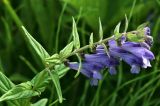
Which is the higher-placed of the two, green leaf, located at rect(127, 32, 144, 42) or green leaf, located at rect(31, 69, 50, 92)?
green leaf, located at rect(127, 32, 144, 42)

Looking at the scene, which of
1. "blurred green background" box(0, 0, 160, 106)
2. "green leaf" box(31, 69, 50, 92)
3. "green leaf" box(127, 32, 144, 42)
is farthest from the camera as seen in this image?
"blurred green background" box(0, 0, 160, 106)

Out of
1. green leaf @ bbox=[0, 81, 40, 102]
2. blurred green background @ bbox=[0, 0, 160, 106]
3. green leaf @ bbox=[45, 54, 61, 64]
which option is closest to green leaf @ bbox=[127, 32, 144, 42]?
green leaf @ bbox=[45, 54, 61, 64]

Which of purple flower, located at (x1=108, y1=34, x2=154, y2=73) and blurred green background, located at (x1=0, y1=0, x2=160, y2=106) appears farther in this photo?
blurred green background, located at (x1=0, y1=0, x2=160, y2=106)

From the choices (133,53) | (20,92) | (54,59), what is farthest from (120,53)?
(20,92)

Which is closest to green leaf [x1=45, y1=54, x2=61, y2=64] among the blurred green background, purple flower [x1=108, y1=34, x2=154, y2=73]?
purple flower [x1=108, y1=34, x2=154, y2=73]

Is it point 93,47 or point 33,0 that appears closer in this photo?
point 93,47

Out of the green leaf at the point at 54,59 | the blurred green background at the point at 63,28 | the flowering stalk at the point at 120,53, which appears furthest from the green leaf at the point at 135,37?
the blurred green background at the point at 63,28

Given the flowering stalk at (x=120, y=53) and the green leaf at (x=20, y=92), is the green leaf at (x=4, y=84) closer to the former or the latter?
the green leaf at (x=20, y=92)

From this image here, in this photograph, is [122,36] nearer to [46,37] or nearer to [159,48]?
[159,48]

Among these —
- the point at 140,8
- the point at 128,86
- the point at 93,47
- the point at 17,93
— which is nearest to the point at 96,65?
the point at 93,47

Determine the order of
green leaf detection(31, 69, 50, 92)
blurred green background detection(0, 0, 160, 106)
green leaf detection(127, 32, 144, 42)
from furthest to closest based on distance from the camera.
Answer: blurred green background detection(0, 0, 160, 106) < green leaf detection(31, 69, 50, 92) < green leaf detection(127, 32, 144, 42)

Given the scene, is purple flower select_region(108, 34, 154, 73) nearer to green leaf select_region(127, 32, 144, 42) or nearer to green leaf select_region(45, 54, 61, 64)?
green leaf select_region(127, 32, 144, 42)
